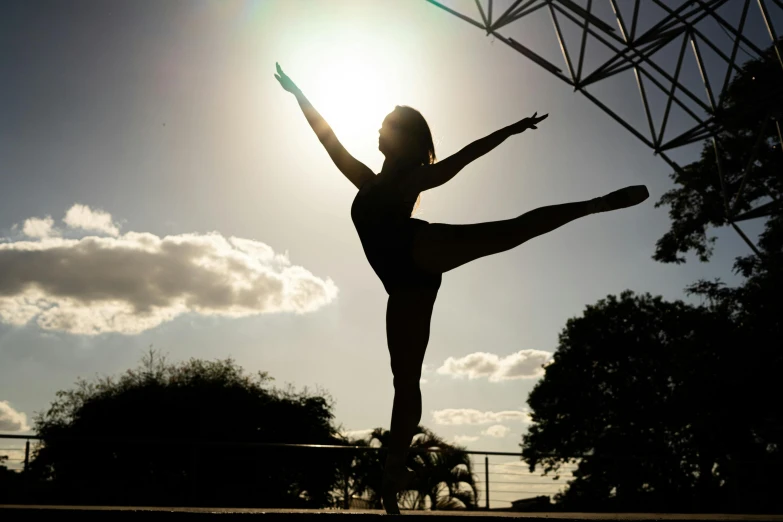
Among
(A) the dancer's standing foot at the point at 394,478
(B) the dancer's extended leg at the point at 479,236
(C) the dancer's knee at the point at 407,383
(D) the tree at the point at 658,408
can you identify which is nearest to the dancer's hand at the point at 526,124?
(B) the dancer's extended leg at the point at 479,236

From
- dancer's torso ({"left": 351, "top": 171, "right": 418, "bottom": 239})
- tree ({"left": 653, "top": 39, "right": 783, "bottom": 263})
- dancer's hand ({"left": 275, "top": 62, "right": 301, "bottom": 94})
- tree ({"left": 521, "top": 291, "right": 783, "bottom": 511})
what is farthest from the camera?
tree ({"left": 521, "top": 291, "right": 783, "bottom": 511})

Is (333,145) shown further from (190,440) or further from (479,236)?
(190,440)

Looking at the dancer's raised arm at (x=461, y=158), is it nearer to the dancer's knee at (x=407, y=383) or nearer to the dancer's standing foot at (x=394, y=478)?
the dancer's knee at (x=407, y=383)

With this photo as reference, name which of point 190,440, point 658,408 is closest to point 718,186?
point 658,408

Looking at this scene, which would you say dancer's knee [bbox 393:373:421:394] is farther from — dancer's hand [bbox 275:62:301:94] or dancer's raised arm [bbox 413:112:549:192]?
dancer's hand [bbox 275:62:301:94]

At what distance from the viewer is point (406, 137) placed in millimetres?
2498

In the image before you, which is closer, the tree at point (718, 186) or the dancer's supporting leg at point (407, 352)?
the dancer's supporting leg at point (407, 352)

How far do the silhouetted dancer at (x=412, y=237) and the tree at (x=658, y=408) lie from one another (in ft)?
35.7

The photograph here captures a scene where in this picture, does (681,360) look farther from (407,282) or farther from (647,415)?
(407,282)

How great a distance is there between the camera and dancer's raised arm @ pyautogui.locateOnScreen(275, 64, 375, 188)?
2646 millimetres

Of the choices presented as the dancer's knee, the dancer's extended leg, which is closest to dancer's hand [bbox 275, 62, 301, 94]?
the dancer's extended leg

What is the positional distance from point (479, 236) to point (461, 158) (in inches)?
9.9

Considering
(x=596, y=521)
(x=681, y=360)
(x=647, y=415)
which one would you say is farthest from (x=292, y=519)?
(x=647, y=415)

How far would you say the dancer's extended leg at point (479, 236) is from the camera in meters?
2.26
